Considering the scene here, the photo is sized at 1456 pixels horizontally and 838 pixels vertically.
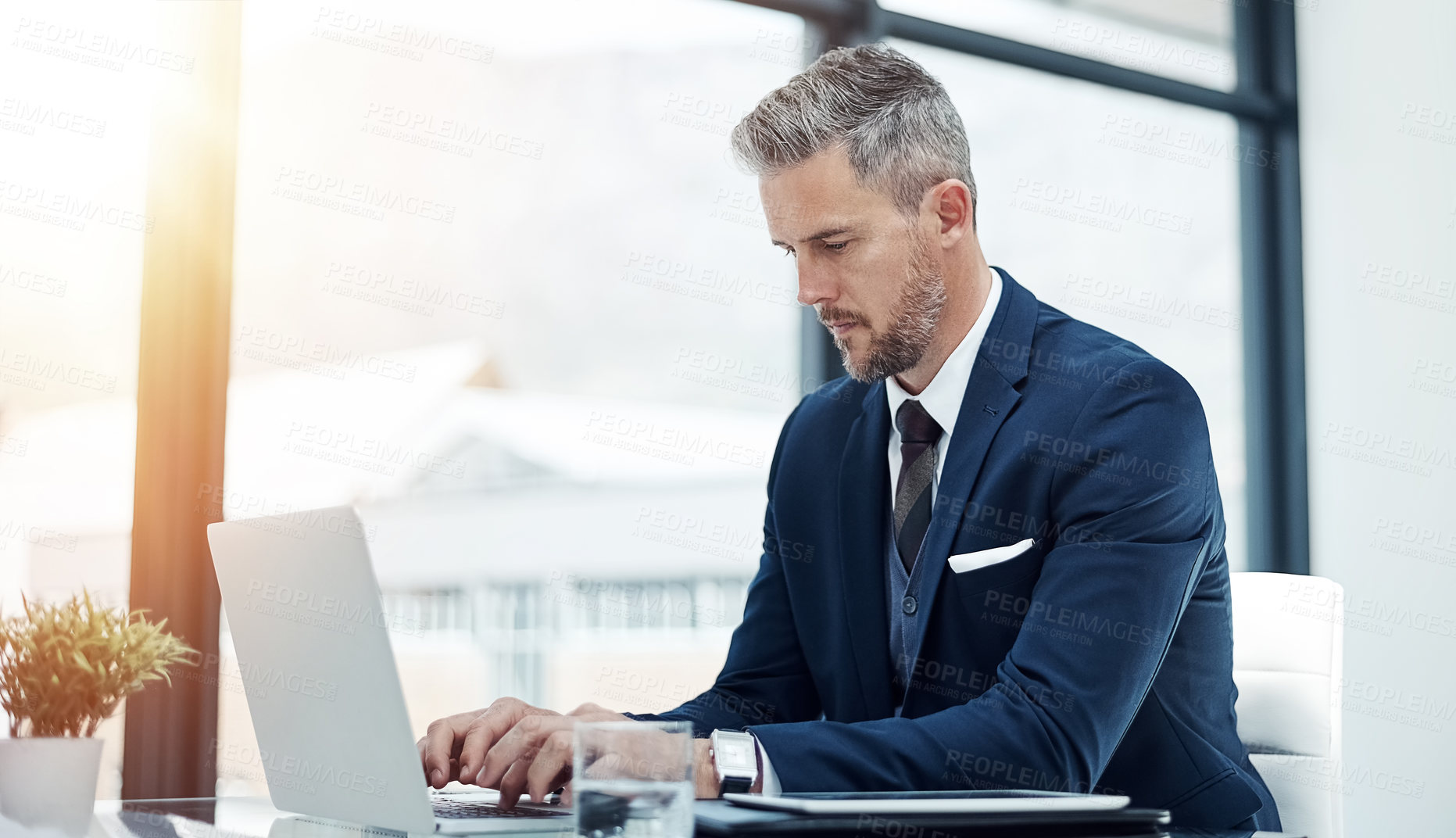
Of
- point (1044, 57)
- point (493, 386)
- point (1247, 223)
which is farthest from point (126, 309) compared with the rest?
point (1247, 223)

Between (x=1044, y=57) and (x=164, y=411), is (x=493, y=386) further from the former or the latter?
(x=1044, y=57)

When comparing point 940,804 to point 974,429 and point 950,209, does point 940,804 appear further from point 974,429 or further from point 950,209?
point 950,209

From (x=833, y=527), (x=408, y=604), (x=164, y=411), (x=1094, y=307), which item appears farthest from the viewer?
(x=1094, y=307)

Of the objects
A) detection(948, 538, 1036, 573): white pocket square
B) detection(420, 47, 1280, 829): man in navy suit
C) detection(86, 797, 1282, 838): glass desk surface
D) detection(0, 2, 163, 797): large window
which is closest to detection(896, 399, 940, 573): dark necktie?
detection(420, 47, 1280, 829): man in navy suit

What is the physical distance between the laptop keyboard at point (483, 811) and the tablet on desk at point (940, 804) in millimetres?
212

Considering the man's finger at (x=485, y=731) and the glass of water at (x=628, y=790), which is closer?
the glass of water at (x=628, y=790)

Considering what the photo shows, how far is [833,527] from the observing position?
165 centimetres

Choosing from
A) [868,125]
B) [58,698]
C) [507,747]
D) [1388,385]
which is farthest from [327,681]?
[1388,385]

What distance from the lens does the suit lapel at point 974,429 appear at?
4.75 ft

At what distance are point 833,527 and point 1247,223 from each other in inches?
88.5

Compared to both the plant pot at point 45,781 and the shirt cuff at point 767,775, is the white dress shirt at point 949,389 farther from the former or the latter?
the plant pot at point 45,781

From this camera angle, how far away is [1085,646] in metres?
1.20

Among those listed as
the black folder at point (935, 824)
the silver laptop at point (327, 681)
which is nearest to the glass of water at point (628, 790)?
the black folder at point (935, 824)

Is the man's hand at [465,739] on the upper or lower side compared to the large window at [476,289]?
lower
